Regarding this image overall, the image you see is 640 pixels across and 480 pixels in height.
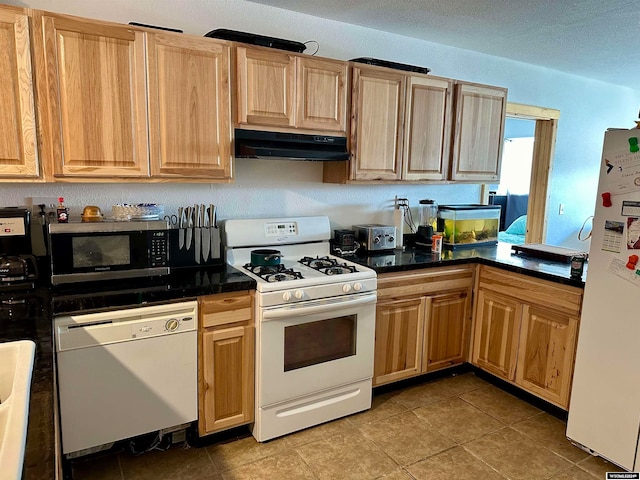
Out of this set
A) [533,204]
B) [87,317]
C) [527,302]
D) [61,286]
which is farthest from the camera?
[533,204]

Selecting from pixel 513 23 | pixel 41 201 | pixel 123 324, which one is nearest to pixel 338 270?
pixel 123 324

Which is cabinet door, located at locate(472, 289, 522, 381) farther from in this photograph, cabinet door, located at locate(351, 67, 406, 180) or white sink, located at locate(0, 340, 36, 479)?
white sink, located at locate(0, 340, 36, 479)

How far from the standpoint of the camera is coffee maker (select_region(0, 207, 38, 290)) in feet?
6.95

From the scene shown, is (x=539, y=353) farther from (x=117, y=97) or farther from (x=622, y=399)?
(x=117, y=97)

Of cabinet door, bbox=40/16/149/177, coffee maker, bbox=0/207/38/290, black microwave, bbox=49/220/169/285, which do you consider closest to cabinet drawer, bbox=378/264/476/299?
black microwave, bbox=49/220/169/285

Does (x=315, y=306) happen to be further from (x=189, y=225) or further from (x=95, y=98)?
(x=95, y=98)

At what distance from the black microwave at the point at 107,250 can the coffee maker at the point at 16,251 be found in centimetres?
15

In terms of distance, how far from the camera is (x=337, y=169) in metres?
3.03

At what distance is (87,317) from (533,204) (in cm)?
429

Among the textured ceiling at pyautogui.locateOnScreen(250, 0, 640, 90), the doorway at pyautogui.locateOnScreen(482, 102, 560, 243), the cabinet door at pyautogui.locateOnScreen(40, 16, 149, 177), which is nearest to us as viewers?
the cabinet door at pyautogui.locateOnScreen(40, 16, 149, 177)

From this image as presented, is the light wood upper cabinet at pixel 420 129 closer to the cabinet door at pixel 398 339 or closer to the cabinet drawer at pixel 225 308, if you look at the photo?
the cabinet door at pixel 398 339

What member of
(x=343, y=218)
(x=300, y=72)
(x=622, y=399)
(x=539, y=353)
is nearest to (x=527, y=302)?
(x=539, y=353)

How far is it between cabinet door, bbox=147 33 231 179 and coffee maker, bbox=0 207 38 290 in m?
0.65

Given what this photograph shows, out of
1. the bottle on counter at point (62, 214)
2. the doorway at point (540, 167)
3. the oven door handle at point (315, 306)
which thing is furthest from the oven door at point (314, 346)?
the doorway at point (540, 167)
